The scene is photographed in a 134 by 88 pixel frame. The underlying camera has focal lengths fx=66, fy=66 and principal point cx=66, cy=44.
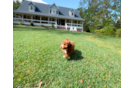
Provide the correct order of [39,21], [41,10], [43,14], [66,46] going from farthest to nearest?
[41,10]
[39,21]
[43,14]
[66,46]

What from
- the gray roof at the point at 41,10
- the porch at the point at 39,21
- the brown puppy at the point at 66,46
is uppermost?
the gray roof at the point at 41,10

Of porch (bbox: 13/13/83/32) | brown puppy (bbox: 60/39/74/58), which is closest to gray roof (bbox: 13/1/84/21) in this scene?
porch (bbox: 13/13/83/32)

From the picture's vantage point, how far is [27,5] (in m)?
18.4

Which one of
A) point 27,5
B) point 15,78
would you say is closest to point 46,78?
point 15,78

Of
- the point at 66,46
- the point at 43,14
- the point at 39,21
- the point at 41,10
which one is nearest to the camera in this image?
the point at 66,46

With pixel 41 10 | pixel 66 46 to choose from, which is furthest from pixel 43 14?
pixel 66 46

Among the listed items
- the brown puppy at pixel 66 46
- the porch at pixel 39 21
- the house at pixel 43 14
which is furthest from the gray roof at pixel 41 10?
the brown puppy at pixel 66 46

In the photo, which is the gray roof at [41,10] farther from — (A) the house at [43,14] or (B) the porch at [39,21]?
(B) the porch at [39,21]

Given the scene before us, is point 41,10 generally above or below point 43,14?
above

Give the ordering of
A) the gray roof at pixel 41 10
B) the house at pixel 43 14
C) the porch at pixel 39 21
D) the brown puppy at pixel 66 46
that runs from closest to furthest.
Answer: the brown puppy at pixel 66 46
the porch at pixel 39 21
the house at pixel 43 14
the gray roof at pixel 41 10

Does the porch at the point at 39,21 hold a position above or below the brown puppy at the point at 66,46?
above

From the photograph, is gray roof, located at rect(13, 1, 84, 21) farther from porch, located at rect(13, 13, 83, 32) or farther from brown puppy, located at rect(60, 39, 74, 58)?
brown puppy, located at rect(60, 39, 74, 58)

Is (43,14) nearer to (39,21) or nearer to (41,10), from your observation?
(39,21)
